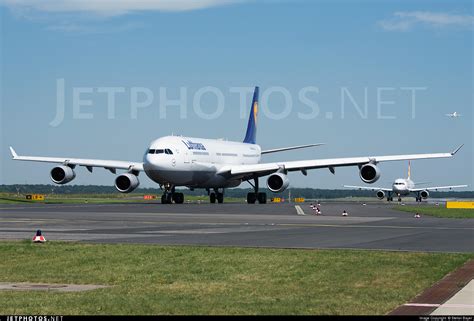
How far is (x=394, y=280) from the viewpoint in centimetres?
1585

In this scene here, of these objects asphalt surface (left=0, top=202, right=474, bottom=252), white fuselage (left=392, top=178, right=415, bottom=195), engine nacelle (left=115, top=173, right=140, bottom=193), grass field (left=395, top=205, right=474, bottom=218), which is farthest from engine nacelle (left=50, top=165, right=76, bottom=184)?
white fuselage (left=392, top=178, right=415, bottom=195)

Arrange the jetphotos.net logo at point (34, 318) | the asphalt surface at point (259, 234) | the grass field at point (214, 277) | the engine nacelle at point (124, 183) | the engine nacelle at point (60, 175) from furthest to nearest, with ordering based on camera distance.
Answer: the engine nacelle at point (60, 175) → the engine nacelle at point (124, 183) → the asphalt surface at point (259, 234) → the grass field at point (214, 277) → the jetphotos.net logo at point (34, 318)

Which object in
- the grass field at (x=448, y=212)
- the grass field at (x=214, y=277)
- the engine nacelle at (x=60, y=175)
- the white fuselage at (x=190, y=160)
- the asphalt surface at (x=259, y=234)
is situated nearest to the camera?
the grass field at (x=214, y=277)

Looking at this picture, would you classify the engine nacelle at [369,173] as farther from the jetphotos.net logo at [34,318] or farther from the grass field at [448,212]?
the jetphotos.net logo at [34,318]

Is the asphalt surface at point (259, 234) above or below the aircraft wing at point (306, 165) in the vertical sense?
below

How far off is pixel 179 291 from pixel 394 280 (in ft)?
12.4

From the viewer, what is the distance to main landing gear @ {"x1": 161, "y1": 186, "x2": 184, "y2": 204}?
65.5m

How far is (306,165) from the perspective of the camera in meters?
68.2

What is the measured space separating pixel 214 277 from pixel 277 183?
163 feet

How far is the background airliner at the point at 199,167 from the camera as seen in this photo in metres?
62.6

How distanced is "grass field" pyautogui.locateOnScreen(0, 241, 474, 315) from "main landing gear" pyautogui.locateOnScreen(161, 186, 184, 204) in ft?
139

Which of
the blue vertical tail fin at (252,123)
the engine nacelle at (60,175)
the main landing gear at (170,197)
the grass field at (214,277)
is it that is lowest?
the grass field at (214,277)

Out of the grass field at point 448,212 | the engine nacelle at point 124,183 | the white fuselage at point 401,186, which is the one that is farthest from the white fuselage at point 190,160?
the white fuselage at point 401,186

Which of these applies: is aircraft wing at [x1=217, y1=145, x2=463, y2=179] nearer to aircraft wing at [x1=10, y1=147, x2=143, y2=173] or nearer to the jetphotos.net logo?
aircraft wing at [x1=10, y1=147, x2=143, y2=173]
